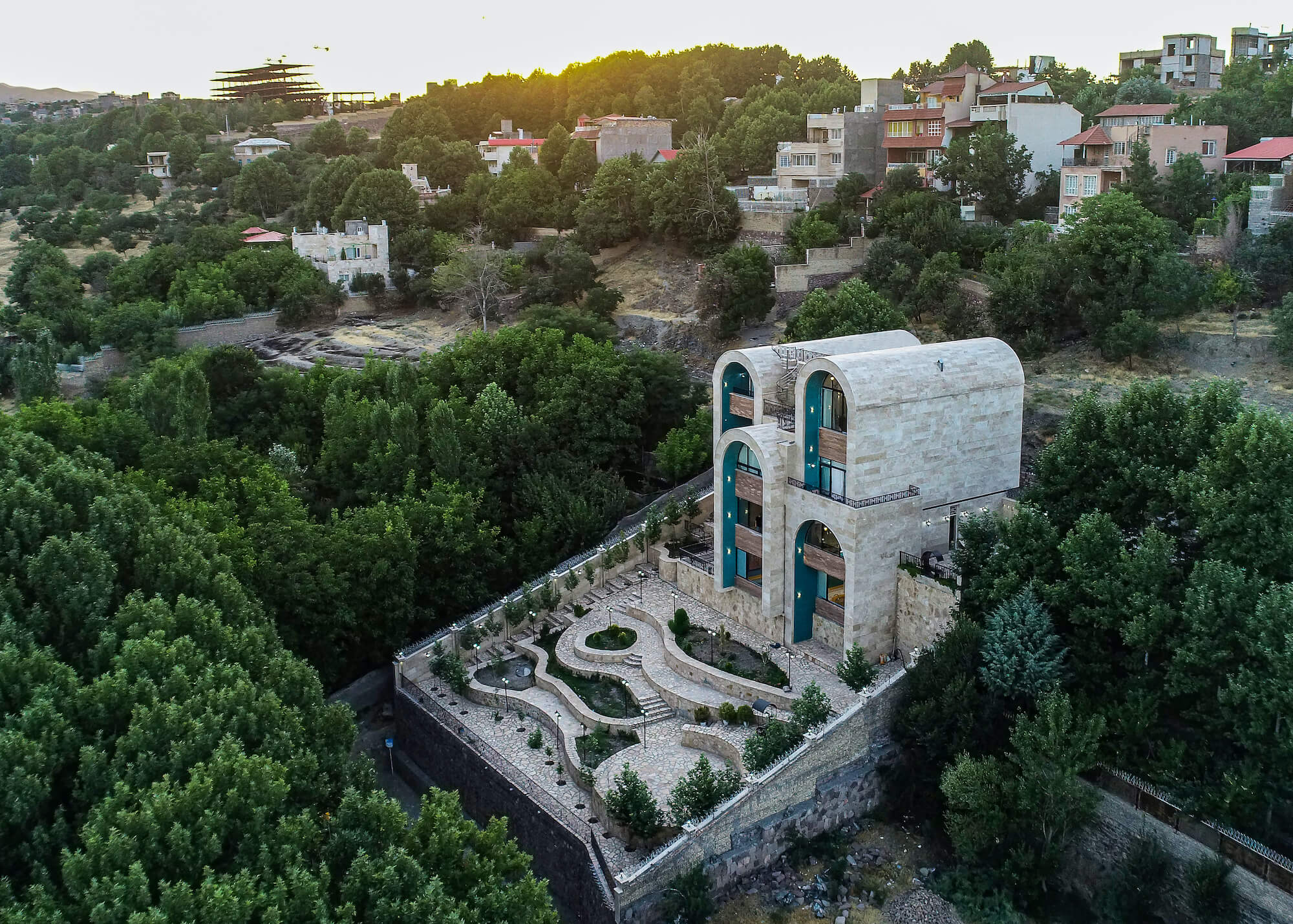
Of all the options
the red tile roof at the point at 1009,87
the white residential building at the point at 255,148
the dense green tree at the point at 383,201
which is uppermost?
the red tile roof at the point at 1009,87

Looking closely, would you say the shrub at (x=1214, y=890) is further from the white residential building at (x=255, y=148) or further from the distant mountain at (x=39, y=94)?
the distant mountain at (x=39, y=94)

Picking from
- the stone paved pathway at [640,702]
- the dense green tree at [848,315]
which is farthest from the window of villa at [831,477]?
the dense green tree at [848,315]

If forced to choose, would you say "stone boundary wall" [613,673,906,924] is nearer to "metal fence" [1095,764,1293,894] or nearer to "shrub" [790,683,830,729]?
"shrub" [790,683,830,729]

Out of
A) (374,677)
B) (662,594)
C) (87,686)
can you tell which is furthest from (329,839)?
(662,594)

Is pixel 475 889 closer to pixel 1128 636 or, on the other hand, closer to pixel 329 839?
pixel 329 839

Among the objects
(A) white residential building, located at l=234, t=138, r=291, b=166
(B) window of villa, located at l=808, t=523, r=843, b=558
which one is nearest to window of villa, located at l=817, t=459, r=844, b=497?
(B) window of villa, located at l=808, t=523, r=843, b=558

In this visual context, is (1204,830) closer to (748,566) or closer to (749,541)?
(749,541)
